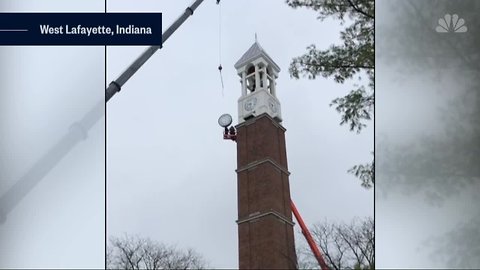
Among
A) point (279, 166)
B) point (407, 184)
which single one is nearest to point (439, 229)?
point (407, 184)

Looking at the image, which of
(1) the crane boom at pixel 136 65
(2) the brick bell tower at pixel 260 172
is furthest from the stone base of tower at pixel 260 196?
(1) the crane boom at pixel 136 65

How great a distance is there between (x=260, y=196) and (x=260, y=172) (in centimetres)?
26

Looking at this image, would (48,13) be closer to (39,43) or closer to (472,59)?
(39,43)

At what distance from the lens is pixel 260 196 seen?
15.7ft

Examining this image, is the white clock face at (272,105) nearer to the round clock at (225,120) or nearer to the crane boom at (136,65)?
the round clock at (225,120)

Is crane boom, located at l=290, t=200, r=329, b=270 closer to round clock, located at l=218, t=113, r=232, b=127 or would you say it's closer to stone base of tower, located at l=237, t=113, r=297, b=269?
stone base of tower, located at l=237, t=113, r=297, b=269

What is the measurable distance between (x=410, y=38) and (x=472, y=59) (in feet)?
1.29

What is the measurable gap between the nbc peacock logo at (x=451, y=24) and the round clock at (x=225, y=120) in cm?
154

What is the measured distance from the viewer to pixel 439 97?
342cm

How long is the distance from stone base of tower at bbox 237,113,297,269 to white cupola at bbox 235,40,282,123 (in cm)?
8

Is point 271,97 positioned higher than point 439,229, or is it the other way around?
point 271,97

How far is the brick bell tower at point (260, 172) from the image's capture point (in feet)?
13.1

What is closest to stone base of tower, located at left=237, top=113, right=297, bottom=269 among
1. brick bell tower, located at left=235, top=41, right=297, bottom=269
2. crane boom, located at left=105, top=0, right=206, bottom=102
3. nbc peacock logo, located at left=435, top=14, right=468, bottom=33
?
brick bell tower, located at left=235, top=41, right=297, bottom=269

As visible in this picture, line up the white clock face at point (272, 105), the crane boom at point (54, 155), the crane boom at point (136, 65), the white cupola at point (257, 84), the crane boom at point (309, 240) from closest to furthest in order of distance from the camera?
the crane boom at point (54, 155) < the crane boom at point (136, 65) < the crane boom at point (309, 240) < the white cupola at point (257, 84) < the white clock face at point (272, 105)
